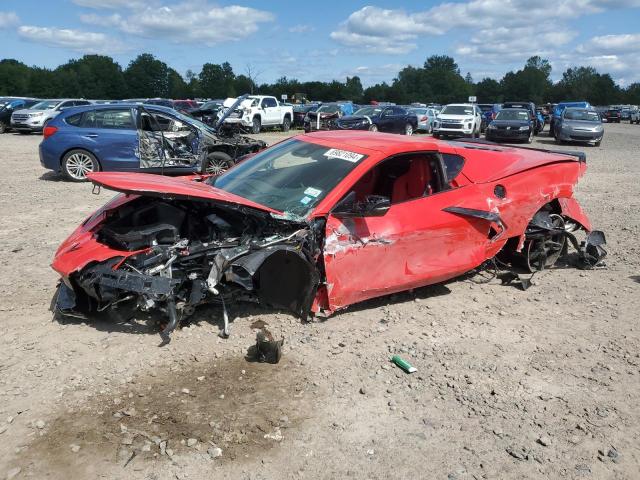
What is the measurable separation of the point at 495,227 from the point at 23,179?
35.0 ft

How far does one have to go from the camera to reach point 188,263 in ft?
12.9

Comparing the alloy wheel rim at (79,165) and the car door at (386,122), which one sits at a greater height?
the car door at (386,122)

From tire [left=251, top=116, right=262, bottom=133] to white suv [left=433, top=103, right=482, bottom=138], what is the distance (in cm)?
878

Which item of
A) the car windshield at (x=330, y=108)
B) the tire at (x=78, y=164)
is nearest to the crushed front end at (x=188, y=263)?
the tire at (x=78, y=164)

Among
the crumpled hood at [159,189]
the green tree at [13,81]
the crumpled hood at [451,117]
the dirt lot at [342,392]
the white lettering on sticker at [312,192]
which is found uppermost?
the green tree at [13,81]

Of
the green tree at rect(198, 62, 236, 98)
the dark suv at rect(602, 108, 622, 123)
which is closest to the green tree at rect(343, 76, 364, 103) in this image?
the green tree at rect(198, 62, 236, 98)

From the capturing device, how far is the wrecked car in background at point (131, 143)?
10.7 meters

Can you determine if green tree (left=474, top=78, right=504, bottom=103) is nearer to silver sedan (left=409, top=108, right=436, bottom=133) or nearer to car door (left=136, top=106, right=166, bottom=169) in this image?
silver sedan (left=409, top=108, right=436, bottom=133)

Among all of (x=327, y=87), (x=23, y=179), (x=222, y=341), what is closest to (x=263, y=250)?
(x=222, y=341)

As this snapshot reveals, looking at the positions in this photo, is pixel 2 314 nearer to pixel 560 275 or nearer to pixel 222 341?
pixel 222 341

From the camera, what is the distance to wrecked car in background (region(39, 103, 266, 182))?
10.7 metres

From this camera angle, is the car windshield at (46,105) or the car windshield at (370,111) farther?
the car windshield at (370,111)

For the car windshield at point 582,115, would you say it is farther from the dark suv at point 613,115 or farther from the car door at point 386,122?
the dark suv at point 613,115

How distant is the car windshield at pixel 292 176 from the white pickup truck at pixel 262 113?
19.9 meters
